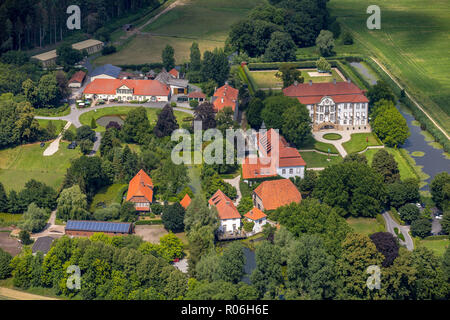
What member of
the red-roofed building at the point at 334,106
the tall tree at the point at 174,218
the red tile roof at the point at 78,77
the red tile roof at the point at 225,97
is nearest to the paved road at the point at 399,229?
the tall tree at the point at 174,218

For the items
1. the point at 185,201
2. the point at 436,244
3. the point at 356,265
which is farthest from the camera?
the point at 185,201

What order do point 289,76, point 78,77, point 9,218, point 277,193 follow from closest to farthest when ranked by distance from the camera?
point 9,218
point 277,193
point 289,76
point 78,77

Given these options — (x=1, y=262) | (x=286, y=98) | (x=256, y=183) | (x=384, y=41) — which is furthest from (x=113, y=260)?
(x=384, y=41)

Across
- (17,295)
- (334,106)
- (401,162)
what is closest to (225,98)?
(334,106)

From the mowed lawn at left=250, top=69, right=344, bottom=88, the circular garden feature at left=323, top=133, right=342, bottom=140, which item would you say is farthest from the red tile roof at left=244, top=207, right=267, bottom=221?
the mowed lawn at left=250, top=69, right=344, bottom=88

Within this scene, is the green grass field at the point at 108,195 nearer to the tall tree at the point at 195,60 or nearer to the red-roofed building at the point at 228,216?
the red-roofed building at the point at 228,216

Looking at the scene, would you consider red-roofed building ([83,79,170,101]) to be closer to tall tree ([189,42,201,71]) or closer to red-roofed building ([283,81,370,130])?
tall tree ([189,42,201,71])

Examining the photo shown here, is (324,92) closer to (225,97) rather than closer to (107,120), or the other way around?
(225,97)
